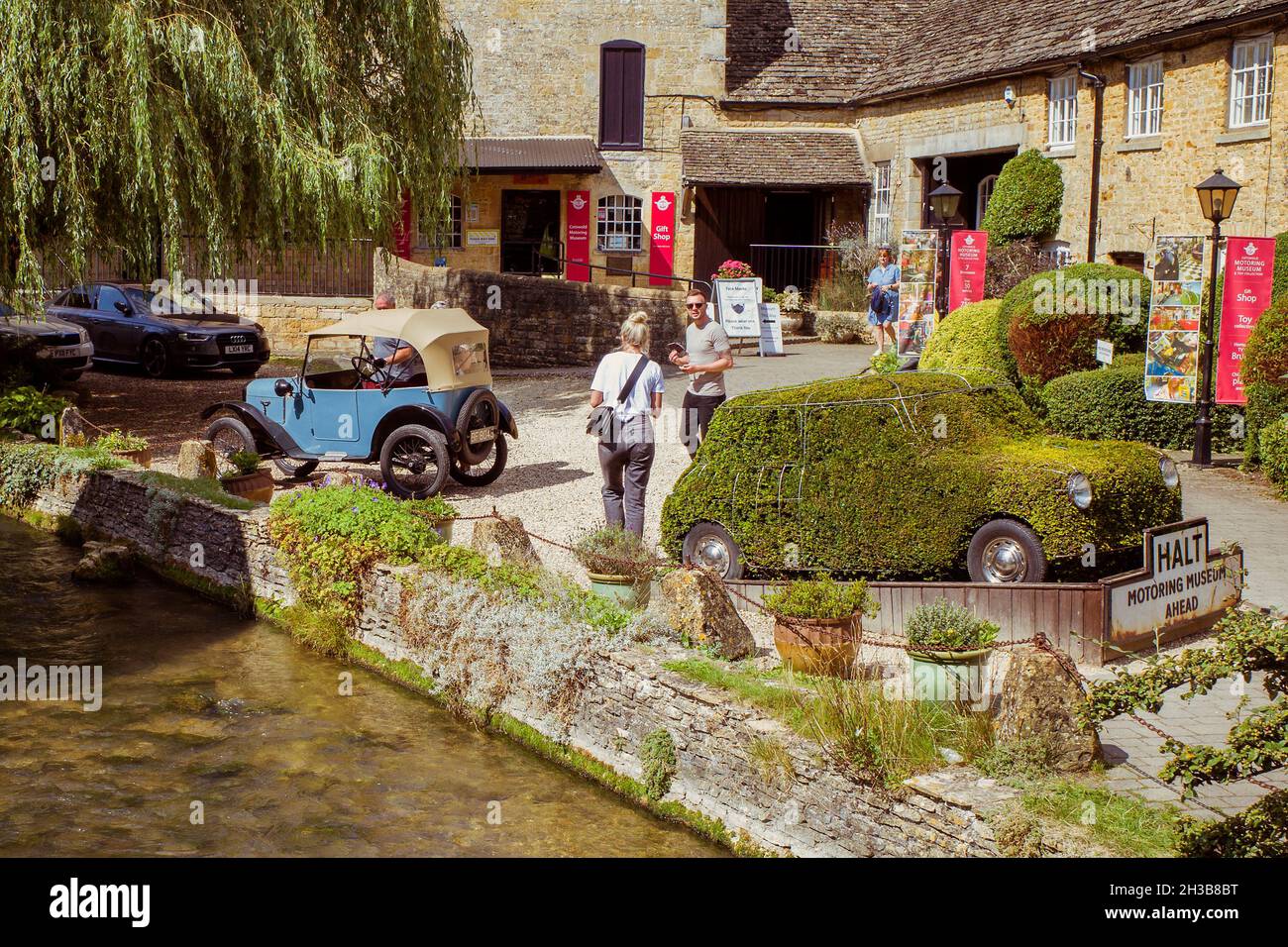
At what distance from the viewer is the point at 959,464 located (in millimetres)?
9797

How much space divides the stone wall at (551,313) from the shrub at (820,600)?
51.7 ft

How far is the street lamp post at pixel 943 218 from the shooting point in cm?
1931

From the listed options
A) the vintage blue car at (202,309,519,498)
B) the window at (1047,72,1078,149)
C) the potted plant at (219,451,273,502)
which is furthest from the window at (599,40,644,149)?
the potted plant at (219,451,273,502)

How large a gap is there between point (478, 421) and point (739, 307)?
10958 mm

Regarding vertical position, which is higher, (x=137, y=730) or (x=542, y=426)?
(x=542, y=426)

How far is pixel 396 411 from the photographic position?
14.0 m

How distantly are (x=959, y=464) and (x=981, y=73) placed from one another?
55.3 ft

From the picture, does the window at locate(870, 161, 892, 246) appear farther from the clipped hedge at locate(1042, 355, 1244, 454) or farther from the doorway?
the clipped hedge at locate(1042, 355, 1244, 454)

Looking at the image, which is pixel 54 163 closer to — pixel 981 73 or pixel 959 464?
pixel 959 464

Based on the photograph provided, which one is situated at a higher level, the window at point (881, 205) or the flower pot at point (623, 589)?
the window at point (881, 205)

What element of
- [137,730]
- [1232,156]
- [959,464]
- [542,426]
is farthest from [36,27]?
[1232,156]

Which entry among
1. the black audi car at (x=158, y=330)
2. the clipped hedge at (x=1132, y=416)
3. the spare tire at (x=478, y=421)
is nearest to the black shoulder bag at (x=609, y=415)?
the spare tire at (x=478, y=421)

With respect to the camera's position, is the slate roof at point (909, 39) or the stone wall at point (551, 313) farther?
the stone wall at point (551, 313)

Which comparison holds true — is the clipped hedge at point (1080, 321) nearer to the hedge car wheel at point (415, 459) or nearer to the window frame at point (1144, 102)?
the window frame at point (1144, 102)
